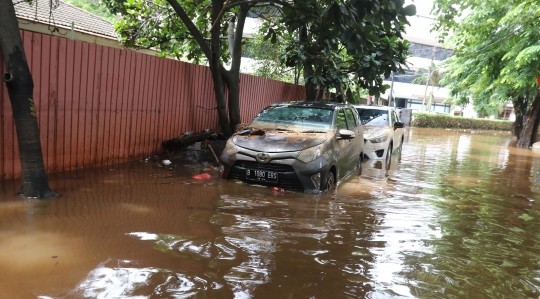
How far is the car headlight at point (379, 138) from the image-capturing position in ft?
36.3

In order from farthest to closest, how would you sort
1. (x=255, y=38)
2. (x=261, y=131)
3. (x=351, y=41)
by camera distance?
(x=255, y=38) < (x=261, y=131) < (x=351, y=41)

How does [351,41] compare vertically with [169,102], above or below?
above

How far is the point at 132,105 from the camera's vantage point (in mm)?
8133

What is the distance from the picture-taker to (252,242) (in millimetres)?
4227

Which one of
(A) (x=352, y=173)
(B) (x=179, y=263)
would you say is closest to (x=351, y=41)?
(A) (x=352, y=173)

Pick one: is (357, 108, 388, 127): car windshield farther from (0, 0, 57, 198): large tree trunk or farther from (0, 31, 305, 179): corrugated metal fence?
(0, 0, 57, 198): large tree trunk

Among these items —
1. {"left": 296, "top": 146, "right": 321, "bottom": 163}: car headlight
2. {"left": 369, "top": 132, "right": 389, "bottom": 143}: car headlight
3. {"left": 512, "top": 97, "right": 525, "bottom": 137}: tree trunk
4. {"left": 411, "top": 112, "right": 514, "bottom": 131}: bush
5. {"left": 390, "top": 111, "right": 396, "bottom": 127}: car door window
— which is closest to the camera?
{"left": 296, "top": 146, "right": 321, "bottom": 163}: car headlight

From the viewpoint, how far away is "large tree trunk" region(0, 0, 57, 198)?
477 centimetres

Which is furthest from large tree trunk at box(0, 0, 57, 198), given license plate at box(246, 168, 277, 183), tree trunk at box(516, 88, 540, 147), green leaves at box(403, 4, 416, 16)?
tree trunk at box(516, 88, 540, 147)

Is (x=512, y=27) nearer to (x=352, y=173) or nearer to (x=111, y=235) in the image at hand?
(x=352, y=173)

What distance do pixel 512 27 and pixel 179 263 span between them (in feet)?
56.8

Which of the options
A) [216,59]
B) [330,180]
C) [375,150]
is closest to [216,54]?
[216,59]

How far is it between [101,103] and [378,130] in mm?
7196

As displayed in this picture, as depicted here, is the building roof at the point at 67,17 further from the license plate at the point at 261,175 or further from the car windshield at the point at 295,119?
the license plate at the point at 261,175
